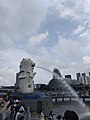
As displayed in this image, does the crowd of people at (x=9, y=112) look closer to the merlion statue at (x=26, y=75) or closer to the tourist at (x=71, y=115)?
the tourist at (x=71, y=115)

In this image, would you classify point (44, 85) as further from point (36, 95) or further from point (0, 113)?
point (0, 113)

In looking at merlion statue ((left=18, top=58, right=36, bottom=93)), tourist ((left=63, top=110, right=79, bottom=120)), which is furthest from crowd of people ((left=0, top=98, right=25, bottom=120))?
merlion statue ((left=18, top=58, right=36, bottom=93))

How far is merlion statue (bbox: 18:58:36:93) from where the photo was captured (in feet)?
171

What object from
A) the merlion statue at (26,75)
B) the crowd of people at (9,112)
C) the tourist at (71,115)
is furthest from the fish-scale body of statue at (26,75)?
the tourist at (71,115)

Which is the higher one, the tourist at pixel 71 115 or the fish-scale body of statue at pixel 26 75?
the fish-scale body of statue at pixel 26 75

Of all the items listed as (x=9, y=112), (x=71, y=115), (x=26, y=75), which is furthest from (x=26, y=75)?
(x=71, y=115)

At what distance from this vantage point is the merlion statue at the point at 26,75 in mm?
52125

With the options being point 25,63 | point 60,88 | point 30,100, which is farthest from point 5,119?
point 60,88

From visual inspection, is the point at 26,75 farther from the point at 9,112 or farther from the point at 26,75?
the point at 9,112

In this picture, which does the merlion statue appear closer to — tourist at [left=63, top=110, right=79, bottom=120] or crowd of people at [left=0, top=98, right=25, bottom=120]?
crowd of people at [left=0, top=98, right=25, bottom=120]

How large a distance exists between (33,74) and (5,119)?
4410 centimetres

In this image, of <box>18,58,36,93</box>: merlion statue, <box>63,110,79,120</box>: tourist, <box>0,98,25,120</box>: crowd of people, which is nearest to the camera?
<box>63,110,79,120</box>: tourist

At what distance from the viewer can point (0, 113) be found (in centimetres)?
908

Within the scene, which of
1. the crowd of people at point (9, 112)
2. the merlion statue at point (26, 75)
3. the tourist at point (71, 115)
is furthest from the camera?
the merlion statue at point (26, 75)
